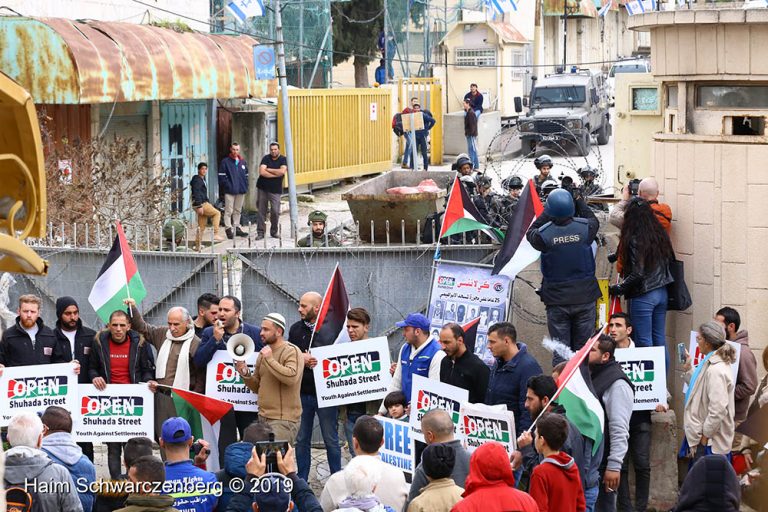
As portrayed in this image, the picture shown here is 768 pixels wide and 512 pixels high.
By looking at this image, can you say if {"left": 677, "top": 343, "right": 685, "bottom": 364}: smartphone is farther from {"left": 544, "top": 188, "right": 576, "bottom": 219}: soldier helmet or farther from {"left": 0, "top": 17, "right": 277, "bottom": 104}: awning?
{"left": 0, "top": 17, "right": 277, "bottom": 104}: awning

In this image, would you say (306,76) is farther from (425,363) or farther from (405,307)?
(425,363)

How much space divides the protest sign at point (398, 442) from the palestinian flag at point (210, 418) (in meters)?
1.49

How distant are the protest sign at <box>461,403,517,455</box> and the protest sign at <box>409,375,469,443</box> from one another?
11cm

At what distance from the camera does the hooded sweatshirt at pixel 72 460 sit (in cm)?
816

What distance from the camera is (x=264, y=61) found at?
23.2m

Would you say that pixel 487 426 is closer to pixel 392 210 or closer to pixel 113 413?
pixel 113 413

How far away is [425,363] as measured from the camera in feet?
34.0

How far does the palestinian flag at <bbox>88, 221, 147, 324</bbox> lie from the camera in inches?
457

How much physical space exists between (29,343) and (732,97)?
248 inches

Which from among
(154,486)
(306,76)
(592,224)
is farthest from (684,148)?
(306,76)

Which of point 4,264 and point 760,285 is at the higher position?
point 4,264

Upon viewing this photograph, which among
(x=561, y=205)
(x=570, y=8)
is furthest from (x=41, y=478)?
(x=570, y=8)

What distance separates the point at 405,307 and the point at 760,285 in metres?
3.39

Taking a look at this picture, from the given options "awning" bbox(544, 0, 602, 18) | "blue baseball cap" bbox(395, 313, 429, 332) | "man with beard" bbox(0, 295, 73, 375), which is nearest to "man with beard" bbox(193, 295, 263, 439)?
"man with beard" bbox(0, 295, 73, 375)
